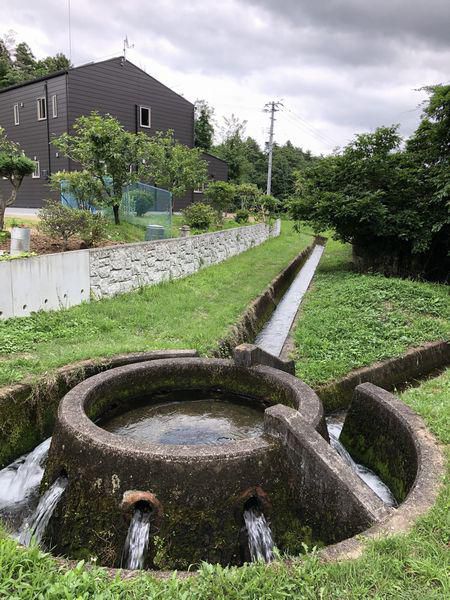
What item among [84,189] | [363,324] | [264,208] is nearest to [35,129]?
[84,189]

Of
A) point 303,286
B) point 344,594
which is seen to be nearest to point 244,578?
point 344,594

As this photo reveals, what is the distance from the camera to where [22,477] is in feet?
14.9

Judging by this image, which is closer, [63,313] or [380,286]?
[63,313]

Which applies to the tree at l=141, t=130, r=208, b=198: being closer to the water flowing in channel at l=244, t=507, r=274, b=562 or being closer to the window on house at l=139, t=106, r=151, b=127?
the window on house at l=139, t=106, r=151, b=127

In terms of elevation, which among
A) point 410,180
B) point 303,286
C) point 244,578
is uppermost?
point 410,180

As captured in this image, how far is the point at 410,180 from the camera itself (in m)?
12.1

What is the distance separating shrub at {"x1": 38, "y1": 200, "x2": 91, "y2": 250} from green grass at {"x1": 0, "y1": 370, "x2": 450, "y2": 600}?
744 cm

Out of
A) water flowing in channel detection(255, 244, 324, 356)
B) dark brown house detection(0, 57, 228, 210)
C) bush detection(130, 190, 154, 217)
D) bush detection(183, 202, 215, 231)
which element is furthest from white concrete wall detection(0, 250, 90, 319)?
dark brown house detection(0, 57, 228, 210)

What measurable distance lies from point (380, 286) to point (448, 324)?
2391mm

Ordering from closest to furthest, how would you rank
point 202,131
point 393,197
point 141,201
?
point 393,197 < point 141,201 < point 202,131

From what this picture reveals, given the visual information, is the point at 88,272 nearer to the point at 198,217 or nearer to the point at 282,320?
the point at 282,320

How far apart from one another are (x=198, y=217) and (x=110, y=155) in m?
5.66

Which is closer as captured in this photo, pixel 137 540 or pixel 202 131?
pixel 137 540

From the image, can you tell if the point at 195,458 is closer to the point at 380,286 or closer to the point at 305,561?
the point at 305,561
